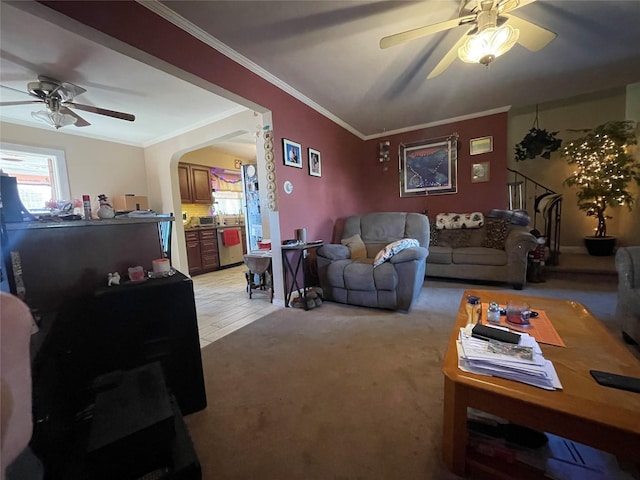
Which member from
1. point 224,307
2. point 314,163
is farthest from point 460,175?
point 224,307

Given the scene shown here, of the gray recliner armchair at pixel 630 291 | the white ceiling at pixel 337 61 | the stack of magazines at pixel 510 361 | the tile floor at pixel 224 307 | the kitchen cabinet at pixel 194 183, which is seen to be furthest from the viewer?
the kitchen cabinet at pixel 194 183

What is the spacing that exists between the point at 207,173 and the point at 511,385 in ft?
18.8

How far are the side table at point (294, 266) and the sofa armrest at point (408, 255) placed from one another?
950 millimetres

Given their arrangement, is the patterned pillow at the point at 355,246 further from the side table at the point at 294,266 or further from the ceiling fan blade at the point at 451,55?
the ceiling fan blade at the point at 451,55

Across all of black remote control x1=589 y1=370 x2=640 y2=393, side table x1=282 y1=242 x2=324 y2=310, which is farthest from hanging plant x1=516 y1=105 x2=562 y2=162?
black remote control x1=589 y1=370 x2=640 y2=393

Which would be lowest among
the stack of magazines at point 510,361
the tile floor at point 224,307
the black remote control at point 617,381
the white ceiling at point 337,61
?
the tile floor at point 224,307

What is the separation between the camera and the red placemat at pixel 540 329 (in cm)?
116

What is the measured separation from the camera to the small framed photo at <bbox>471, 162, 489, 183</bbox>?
13.5 ft

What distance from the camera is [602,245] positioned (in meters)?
3.89

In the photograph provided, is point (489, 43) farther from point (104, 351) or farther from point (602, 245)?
point (602, 245)

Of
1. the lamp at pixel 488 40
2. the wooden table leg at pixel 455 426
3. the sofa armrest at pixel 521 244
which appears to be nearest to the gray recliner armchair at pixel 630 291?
the sofa armrest at pixel 521 244

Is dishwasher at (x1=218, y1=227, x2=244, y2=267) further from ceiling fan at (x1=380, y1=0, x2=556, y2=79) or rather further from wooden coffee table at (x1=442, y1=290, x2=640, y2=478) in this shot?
wooden coffee table at (x1=442, y1=290, x2=640, y2=478)

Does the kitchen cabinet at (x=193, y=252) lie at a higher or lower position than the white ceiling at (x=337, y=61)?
lower

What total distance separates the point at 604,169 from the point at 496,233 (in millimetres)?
1707
